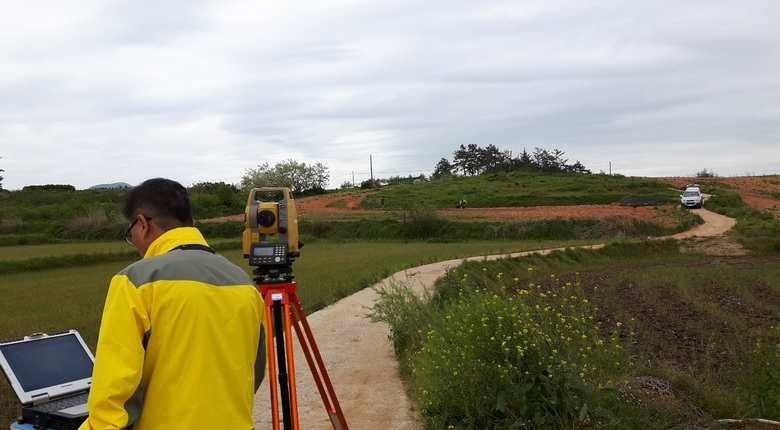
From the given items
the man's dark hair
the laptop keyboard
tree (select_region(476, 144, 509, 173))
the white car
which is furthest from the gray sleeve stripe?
tree (select_region(476, 144, 509, 173))

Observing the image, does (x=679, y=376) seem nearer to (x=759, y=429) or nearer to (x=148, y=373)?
(x=759, y=429)

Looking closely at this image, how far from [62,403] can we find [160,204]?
106cm

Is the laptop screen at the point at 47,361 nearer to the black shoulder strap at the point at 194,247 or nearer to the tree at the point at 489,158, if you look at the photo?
the black shoulder strap at the point at 194,247

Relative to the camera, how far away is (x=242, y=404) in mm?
2012

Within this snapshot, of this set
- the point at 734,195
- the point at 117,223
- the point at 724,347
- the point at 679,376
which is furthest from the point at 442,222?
the point at 679,376

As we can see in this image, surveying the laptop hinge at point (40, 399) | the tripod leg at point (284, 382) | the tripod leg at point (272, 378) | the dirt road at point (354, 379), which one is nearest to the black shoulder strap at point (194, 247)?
the tripod leg at point (272, 378)

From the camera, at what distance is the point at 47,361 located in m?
2.70

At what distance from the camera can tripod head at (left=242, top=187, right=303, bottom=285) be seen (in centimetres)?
355

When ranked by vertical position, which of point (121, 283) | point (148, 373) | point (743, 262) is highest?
point (121, 283)

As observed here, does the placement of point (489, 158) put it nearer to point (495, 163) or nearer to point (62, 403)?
point (495, 163)

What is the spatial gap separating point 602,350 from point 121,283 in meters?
3.39

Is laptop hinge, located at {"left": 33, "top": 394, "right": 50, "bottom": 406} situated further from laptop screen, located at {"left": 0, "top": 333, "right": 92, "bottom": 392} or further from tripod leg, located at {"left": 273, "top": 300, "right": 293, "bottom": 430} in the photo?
tripod leg, located at {"left": 273, "top": 300, "right": 293, "bottom": 430}

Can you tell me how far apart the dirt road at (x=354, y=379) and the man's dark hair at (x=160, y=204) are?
2.93m

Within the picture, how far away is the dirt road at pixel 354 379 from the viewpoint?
4.82 metres
